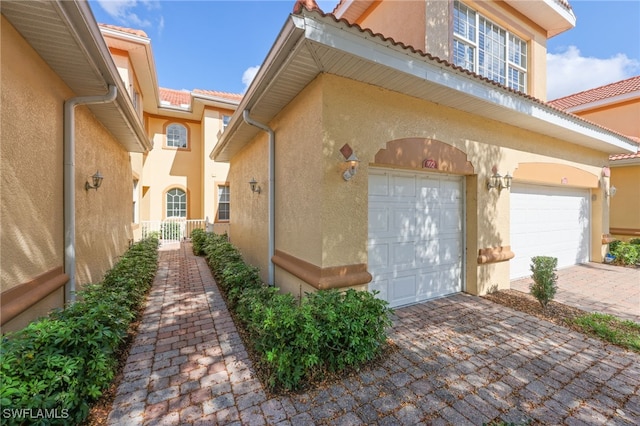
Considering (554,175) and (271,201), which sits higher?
(554,175)

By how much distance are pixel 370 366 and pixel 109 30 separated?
11508 millimetres

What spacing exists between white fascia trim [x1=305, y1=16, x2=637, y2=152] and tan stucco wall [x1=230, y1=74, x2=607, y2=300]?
570mm

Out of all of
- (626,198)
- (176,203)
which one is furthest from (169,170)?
(626,198)

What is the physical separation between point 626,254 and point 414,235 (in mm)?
9040

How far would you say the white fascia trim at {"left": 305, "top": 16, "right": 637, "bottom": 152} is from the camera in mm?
3205

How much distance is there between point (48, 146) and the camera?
367 cm

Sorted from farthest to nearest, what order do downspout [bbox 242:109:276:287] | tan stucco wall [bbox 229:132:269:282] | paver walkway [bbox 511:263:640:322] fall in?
tan stucco wall [bbox 229:132:269:282] < downspout [bbox 242:109:276:287] < paver walkway [bbox 511:263:640:322]

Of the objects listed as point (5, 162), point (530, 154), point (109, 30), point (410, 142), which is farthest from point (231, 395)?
point (109, 30)

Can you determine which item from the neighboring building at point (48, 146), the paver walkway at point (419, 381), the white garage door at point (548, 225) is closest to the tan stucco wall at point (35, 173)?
the neighboring building at point (48, 146)

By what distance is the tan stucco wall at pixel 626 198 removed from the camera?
10.3m

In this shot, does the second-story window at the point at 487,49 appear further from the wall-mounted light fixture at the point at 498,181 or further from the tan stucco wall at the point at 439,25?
the wall-mounted light fixture at the point at 498,181

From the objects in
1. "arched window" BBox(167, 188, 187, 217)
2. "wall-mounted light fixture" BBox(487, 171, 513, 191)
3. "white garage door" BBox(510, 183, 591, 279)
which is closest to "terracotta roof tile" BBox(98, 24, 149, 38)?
"arched window" BBox(167, 188, 187, 217)

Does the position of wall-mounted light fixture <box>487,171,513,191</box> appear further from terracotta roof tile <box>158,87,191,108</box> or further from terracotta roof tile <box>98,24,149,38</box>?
terracotta roof tile <box>158,87,191,108</box>

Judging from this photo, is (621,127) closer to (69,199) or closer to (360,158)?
(360,158)
